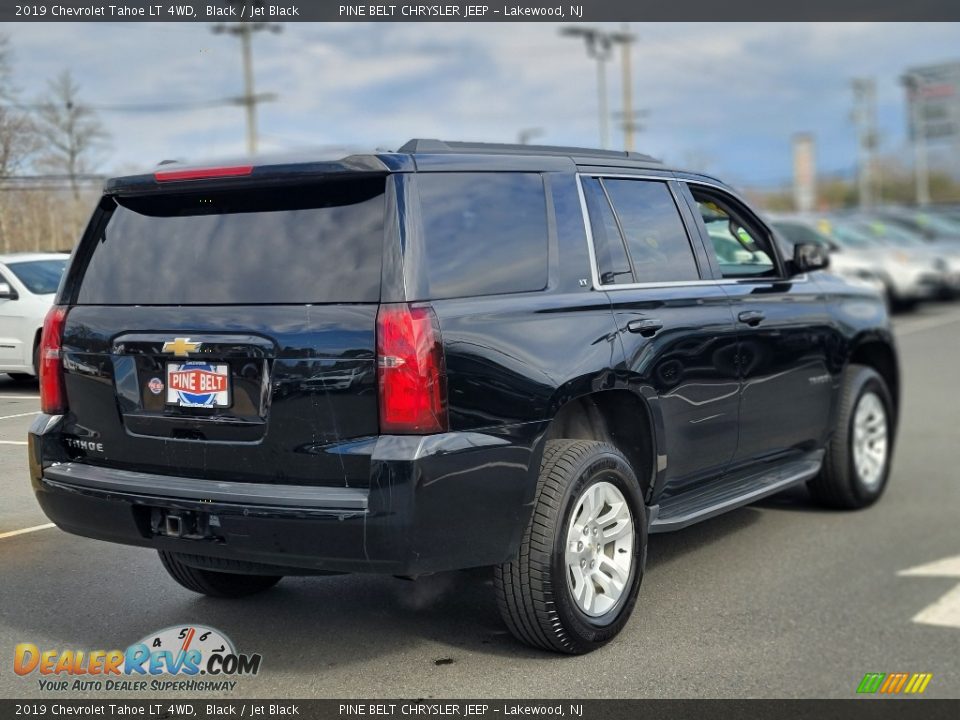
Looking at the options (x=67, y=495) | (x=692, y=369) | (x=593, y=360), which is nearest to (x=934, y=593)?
(x=692, y=369)

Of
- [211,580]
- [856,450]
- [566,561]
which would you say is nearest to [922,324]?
[856,450]

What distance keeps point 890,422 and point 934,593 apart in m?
1.82

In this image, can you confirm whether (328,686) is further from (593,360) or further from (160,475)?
(593,360)

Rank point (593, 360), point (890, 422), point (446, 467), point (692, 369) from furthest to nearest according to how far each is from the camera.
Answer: point (890, 422) → point (692, 369) → point (593, 360) → point (446, 467)

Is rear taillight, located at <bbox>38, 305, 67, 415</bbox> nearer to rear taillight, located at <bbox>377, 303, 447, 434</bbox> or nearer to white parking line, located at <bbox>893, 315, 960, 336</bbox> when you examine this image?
rear taillight, located at <bbox>377, 303, 447, 434</bbox>

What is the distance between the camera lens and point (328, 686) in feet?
12.8

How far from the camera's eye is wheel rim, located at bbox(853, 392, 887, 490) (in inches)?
259

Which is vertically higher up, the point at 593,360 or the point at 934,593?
the point at 593,360

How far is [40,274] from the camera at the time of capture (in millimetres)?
4250

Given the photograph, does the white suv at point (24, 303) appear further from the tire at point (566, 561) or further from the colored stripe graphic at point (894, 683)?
the colored stripe graphic at point (894, 683)

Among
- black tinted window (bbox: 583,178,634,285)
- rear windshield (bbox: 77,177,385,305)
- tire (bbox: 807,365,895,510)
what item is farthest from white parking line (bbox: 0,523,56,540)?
tire (bbox: 807,365,895,510)

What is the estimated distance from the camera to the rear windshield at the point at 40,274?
4.20 m

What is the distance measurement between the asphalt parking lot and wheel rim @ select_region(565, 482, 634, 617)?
232mm

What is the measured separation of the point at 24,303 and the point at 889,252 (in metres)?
18.0
